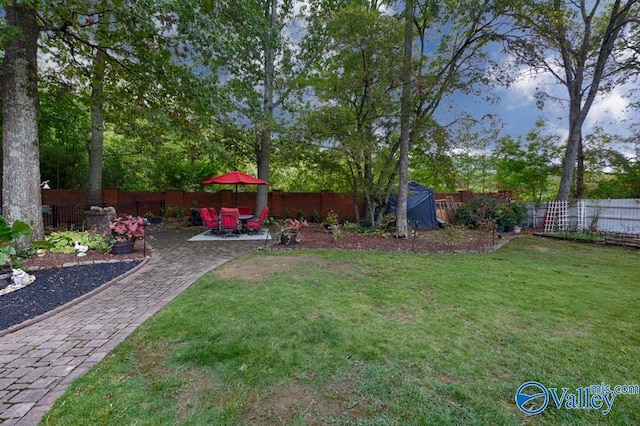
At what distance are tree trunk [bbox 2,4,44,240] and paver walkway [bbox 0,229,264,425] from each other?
292 centimetres

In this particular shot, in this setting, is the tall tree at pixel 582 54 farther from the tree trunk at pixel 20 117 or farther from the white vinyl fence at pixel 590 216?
the tree trunk at pixel 20 117

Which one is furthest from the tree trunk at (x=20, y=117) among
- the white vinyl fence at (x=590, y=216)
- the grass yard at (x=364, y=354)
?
the white vinyl fence at (x=590, y=216)

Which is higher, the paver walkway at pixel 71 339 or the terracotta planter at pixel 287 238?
the terracotta planter at pixel 287 238

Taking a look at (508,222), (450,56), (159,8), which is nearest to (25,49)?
(159,8)

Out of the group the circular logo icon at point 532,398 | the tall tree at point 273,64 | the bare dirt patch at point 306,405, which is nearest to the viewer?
the bare dirt patch at point 306,405

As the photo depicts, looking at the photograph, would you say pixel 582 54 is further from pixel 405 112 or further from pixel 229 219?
pixel 229 219

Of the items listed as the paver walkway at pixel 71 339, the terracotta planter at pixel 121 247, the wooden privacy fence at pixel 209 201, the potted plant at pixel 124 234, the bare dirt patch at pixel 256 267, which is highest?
the wooden privacy fence at pixel 209 201

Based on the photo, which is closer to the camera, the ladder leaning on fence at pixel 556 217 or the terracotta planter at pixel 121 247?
the terracotta planter at pixel 121 247

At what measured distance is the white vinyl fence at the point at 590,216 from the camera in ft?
31.3

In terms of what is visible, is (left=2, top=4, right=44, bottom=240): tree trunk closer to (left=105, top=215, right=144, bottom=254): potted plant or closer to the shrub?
(left=105, top=215, right=144, bottom=254): potted plant

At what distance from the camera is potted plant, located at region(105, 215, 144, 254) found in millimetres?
→ 6109

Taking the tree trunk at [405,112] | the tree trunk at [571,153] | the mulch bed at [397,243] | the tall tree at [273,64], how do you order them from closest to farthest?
the mulch bed at [397,243] → the tree trunk at [405,112] → the tall tree at [273,64] → the tree trunk at [571,153]

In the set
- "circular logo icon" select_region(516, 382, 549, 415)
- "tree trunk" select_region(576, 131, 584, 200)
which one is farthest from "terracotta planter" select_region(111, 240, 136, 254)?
"tree trunk" select_region(576, 131, 584, 200)

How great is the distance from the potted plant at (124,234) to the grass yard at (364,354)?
298 centimetres
